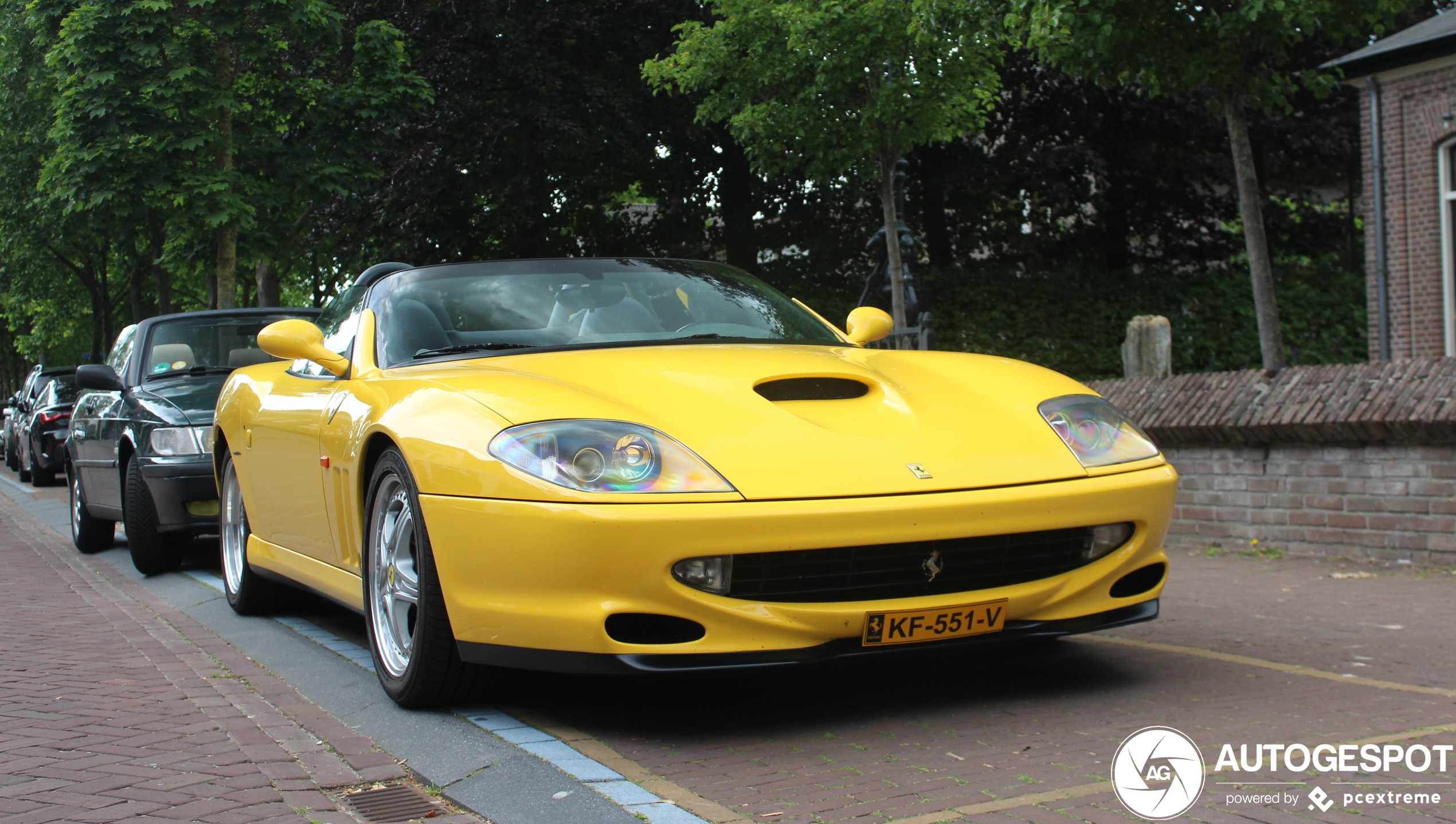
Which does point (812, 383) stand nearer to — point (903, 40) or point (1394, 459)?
point (1394, 459)

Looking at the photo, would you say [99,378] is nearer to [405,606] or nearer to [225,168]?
[405,606]

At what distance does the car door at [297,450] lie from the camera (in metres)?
5.09

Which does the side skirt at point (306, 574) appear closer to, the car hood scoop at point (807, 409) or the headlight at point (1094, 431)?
the car hood scoop at point (807, 409)

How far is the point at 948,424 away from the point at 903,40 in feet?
37.6

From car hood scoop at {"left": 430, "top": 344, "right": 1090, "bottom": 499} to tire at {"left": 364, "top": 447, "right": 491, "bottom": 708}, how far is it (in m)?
0.39

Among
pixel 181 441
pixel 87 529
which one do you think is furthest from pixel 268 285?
pixel 181 441

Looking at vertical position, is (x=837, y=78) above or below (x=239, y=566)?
above

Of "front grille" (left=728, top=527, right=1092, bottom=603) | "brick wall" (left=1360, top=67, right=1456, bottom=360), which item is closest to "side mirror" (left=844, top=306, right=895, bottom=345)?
"front grille" (left=728, top=527, right=1092, bottom=603)

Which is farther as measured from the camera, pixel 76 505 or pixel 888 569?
pixel 76 505

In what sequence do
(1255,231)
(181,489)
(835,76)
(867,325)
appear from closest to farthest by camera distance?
(867,325), (181,489), (1255,231), (835,76)

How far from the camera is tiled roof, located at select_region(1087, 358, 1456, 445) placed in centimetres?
688

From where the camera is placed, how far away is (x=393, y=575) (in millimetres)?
4379

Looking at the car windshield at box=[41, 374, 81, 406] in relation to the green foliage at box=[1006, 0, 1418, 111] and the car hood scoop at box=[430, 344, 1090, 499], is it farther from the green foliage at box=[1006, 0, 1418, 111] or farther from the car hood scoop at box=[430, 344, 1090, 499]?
the car hood scoop at box=[430, 344, 1090, 499]

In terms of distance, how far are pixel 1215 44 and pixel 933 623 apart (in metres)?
10.0
